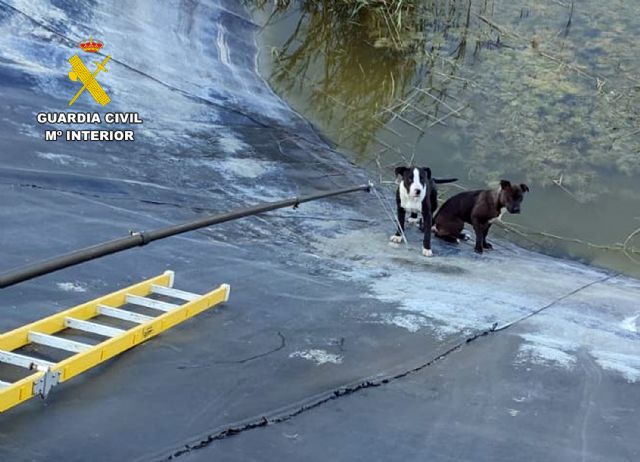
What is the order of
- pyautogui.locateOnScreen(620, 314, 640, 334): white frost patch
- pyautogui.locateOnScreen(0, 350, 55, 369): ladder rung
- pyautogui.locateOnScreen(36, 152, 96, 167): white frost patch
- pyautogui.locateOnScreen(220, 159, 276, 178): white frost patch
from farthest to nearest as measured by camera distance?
pyautogui.locateOnScreen(220, 159, 276, 178): white frost patch < pyautogui.locateOnScreen(36, 152, 96, 167): white frost patch < pyautogui.locateOnScreen(620, 314, 640, 334): white frost patch < pyautogui.locateOnScreen(0, 350, 55, 369): ladder rung

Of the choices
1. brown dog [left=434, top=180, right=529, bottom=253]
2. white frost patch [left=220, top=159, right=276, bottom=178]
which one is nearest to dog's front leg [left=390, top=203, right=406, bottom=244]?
brown dog [left=434, top=180, right=529, bottom=253]

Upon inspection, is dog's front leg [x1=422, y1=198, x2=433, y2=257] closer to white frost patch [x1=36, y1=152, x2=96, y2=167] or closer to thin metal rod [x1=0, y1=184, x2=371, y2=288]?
white frost patch [x1=36, y1=152, x2=96, y2=167]

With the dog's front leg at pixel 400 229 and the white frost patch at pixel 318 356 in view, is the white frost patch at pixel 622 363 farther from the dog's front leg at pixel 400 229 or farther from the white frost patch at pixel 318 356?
the dog's front leg at pixel 400 229

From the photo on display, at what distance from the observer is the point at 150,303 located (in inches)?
152

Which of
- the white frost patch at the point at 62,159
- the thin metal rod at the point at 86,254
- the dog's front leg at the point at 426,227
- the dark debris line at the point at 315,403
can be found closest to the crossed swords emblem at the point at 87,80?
the white frost patch at the point at 62,159

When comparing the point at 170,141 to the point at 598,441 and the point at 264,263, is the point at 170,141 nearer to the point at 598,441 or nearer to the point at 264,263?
the point at 264,263

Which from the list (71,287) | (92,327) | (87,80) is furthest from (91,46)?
(92,327)

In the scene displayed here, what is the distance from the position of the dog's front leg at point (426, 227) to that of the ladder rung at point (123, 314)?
310 centimetres

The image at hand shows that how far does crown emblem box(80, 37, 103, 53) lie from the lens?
319 inches

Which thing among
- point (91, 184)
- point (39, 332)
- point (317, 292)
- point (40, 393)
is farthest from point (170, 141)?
point (40, 393)

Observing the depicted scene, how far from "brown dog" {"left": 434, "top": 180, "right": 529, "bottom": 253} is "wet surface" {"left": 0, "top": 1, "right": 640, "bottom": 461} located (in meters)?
0.27

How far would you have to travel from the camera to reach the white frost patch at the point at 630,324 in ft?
15.6

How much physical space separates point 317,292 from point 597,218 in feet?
16.6

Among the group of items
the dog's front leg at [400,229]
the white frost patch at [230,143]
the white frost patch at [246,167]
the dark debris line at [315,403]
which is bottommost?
the dark debris line at [315,403]
